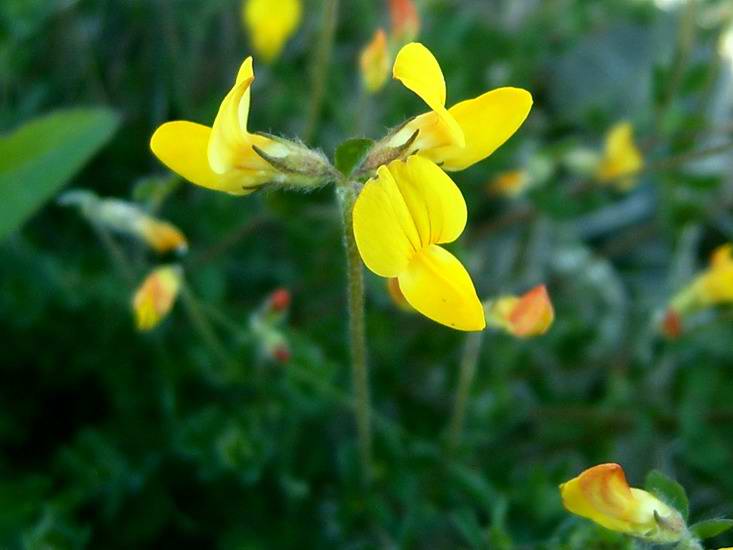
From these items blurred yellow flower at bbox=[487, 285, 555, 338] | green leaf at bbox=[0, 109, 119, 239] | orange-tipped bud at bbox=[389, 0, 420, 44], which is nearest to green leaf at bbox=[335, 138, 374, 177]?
blurred yellow flower at bbox=[487, 285, 555, 338]

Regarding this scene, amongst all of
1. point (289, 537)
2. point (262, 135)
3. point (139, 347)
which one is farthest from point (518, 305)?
point (139, 347)

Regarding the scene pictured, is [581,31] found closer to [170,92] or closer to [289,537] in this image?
[170,92]

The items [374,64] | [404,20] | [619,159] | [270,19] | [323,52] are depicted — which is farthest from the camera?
[619,159]

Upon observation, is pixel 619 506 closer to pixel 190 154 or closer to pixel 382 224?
pixel 382 224

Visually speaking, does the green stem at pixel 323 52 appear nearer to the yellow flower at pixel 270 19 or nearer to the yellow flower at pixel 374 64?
the yellow flower at pixel 374 64

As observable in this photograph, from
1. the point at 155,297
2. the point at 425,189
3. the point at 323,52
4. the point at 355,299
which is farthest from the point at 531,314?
the point at 323,52
